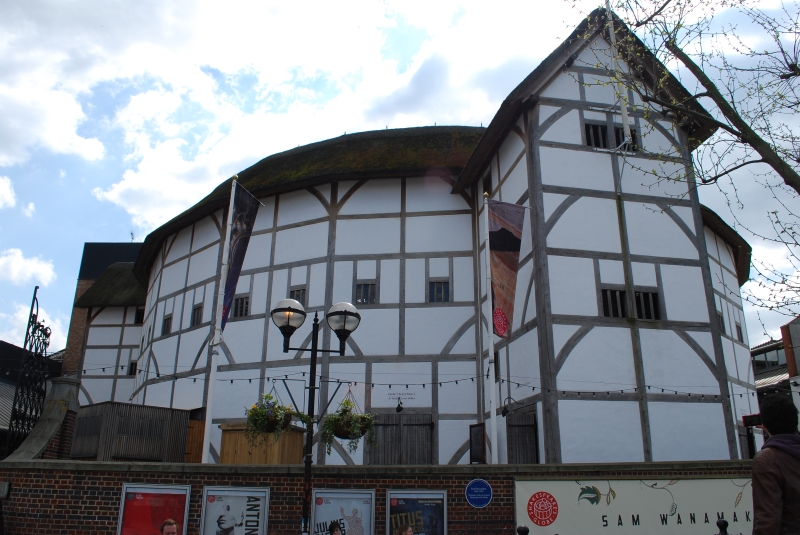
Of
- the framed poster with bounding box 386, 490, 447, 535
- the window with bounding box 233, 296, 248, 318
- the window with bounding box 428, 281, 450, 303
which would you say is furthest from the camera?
the window with bounding box 233, 296, 248, 318

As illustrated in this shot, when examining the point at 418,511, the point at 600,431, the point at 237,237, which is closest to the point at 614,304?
the point at 600,431

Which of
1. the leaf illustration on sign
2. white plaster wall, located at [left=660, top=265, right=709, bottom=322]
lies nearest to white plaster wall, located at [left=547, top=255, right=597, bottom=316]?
white plaster wall, located at [left=660, top=265, right=709, bottom=322]

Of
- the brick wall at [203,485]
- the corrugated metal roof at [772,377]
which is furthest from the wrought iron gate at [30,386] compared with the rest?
the corrugated metal roof at [772,377]

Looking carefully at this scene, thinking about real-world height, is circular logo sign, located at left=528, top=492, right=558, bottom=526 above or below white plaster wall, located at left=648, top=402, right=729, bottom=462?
below

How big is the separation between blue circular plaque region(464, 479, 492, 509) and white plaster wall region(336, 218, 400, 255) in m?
10.5

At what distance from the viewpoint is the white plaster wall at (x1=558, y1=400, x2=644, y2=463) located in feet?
45.5

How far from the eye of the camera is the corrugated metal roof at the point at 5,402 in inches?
1008

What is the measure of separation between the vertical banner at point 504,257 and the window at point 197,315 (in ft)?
37.3

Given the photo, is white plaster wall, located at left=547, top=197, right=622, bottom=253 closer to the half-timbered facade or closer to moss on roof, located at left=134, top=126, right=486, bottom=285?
the half-timbered facade

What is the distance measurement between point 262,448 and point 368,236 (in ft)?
Result: 23.4

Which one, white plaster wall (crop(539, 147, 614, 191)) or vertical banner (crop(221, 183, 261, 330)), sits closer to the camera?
vertical banner (crop(221, 183, 261, 330))

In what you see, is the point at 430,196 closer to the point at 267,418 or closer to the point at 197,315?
the point at 197,315

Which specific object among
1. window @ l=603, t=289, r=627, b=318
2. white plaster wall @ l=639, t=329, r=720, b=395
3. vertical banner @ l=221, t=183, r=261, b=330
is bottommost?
white plaster wall @ l=639, t=329, r=720, b=395

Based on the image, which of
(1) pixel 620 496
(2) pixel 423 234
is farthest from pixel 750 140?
(2) pixel 423 234
